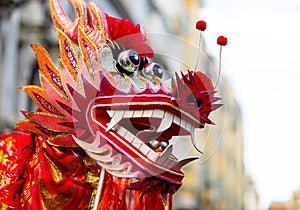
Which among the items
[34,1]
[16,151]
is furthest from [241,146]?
[16,151]

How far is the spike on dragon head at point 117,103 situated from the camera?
316 cm

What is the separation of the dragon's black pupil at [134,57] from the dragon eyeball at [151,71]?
52mm

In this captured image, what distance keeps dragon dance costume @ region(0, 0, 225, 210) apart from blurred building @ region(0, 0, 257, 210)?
119mm

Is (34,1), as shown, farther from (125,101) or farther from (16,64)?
(125,101)

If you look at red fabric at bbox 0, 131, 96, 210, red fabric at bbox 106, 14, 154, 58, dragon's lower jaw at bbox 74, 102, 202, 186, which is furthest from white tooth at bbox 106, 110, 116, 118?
red fabric at bbox 106, 14, 154, 58

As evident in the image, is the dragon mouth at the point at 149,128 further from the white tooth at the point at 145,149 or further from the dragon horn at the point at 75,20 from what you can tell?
the dragon horn at the point at 75,20

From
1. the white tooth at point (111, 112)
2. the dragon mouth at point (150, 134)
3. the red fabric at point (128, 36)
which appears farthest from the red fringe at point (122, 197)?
the red fabric at point (128, 36)

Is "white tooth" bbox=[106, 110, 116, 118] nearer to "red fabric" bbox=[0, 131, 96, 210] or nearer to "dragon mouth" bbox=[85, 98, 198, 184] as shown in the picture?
"dragon mouth" bbox=[85, 98, 198, 184]

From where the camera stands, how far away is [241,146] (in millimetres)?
49875

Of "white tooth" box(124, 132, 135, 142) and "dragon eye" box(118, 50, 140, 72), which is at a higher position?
"dragon eye" box(118, 50, 140, 72)

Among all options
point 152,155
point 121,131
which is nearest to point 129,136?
point 121,131

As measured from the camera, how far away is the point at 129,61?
3379 millimetres

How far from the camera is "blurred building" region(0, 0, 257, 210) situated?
3.34m

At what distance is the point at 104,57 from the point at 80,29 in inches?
9.4
